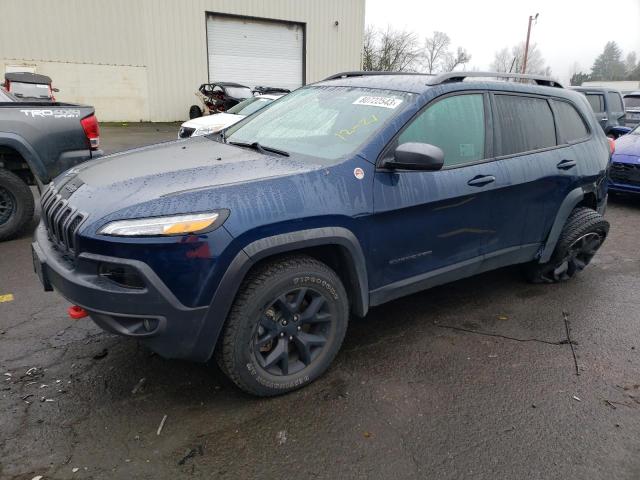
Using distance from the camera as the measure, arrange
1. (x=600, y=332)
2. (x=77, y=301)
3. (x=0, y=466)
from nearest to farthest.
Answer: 1. (x=0, y=466)
2. (x=77, y=301)
3. (x=600, y=332)

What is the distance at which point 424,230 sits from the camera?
3.07m

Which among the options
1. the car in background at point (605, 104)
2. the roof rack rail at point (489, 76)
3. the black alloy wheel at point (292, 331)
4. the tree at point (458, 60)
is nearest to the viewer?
the black alloy wheel at point (292, 331)

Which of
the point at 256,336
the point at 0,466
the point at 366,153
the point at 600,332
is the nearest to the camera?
the point at 0,466

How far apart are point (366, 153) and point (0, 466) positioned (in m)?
2.34

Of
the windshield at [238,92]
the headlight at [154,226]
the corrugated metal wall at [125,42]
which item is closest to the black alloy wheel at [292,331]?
the headlight at [154,226]

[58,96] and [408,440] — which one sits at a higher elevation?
[58,96]

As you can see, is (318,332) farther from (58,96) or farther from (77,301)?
(58,96)

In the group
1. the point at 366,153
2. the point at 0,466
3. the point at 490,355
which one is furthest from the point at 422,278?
the point at 0,466

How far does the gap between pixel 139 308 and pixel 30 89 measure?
1219cm

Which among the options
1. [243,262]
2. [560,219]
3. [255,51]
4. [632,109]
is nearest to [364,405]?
[243,262]

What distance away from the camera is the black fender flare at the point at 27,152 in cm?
492

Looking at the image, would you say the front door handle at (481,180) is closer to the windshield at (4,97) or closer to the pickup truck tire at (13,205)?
the pickup truck tire at (13,205)

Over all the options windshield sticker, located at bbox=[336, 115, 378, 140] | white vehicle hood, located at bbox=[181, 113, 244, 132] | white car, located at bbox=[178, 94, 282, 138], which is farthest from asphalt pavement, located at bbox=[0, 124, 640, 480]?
white vehicle hood, located at bbox=[181, 113, 244, 132]

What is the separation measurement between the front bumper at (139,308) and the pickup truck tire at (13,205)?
3.37 m
